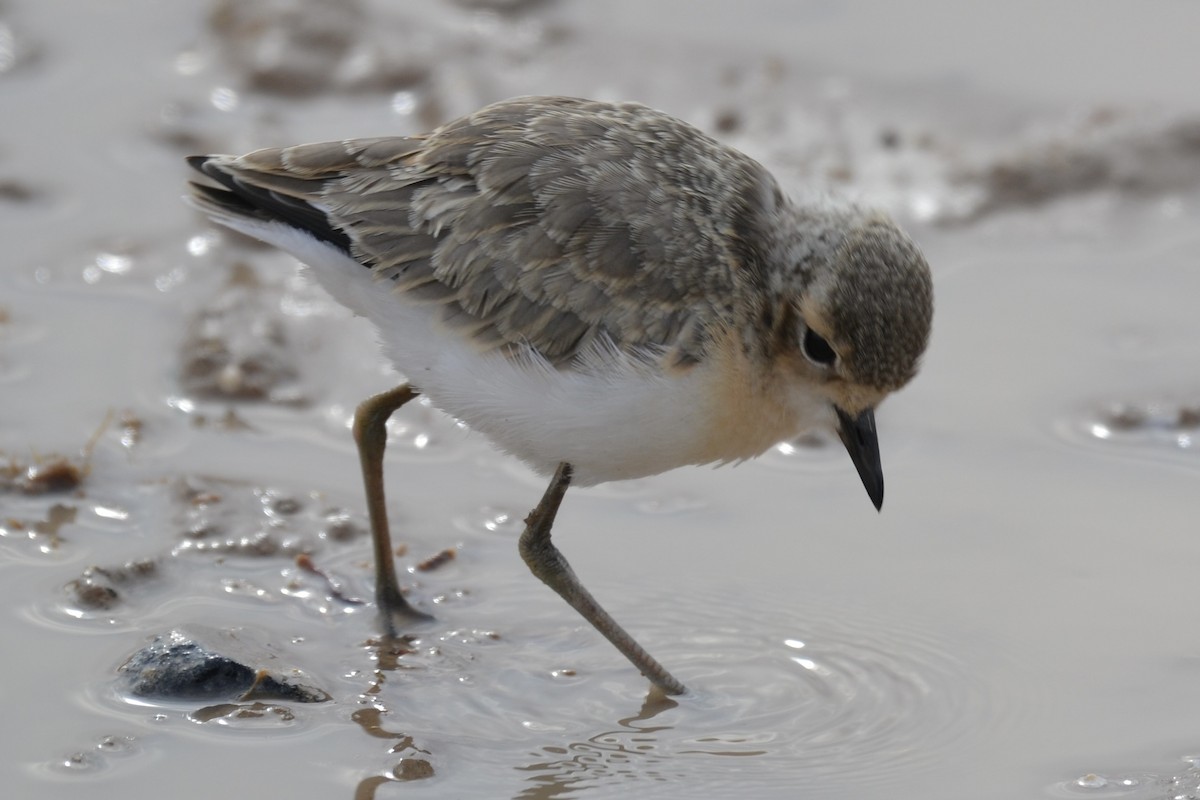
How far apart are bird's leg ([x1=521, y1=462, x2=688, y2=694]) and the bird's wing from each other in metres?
0.64

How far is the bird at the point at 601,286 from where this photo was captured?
16.5 feet

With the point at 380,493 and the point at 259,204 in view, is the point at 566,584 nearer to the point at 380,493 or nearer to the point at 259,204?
the point at 380,493

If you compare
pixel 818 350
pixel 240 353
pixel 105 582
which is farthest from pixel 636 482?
pixel 105 582

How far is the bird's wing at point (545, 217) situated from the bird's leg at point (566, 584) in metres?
0.64

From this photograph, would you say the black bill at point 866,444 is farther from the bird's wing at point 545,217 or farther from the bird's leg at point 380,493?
the bird's leg at point 380,493

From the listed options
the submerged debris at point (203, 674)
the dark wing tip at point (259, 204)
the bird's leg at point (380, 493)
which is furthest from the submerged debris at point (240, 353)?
the submerged debris at point (203, 674)

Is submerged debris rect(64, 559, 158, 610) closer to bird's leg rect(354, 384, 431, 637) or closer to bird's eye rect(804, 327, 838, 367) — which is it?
bird's leg rect(354, 384, 431, 637)

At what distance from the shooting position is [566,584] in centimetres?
553

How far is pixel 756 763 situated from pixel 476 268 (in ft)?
6.13

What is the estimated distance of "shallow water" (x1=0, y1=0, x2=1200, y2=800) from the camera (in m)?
5.20

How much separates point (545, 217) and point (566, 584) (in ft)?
4.24

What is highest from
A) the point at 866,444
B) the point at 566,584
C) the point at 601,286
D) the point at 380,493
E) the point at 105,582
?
the point at 601,286

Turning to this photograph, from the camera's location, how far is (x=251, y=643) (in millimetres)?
5539

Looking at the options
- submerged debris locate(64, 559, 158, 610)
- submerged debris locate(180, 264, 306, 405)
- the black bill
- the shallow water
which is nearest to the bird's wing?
the black bill
